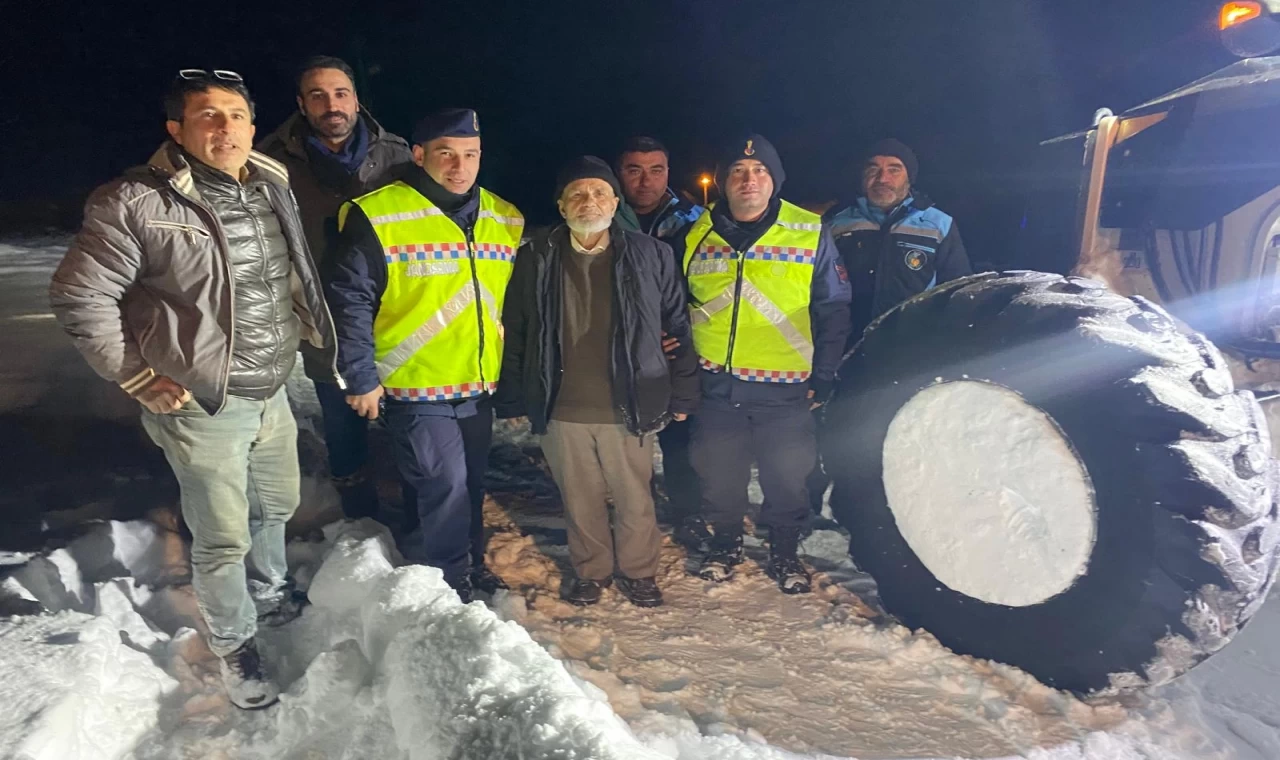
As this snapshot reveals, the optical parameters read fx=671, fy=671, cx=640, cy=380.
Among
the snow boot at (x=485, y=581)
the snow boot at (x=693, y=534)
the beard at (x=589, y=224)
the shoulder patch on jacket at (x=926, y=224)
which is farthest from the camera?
the snow boot at (x=693, y=534)

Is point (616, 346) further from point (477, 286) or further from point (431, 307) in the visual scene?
point (431, 307)

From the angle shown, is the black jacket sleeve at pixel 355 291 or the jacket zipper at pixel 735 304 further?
the jacket zipper at pixel 735 304

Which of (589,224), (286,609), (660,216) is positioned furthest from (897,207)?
(286,609)

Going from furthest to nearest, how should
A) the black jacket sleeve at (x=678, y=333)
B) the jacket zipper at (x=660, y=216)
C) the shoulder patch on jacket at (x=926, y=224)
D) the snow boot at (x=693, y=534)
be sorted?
the jacket zipper at (x=660, y=216), the snow boot at (x=693, y=534), the shoulder patch on jacket at (x=926, y=224), the black jacket sleeve at (x=678, y=333)

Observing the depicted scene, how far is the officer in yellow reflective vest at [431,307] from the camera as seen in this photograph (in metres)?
2.35

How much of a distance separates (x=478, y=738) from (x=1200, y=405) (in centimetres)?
192

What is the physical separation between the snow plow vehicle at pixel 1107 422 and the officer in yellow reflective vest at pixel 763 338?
0.92 ft

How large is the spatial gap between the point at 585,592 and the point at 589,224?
57.5 inches

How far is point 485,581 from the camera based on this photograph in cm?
278

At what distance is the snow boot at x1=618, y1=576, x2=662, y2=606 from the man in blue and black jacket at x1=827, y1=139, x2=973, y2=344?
142 cm

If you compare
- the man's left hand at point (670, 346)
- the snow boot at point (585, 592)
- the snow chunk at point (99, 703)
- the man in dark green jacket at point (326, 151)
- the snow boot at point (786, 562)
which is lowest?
the snow boot at point (585, 592)

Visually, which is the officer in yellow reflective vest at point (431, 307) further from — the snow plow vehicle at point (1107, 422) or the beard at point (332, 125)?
the snow plow vehicle at point (1107, 422)

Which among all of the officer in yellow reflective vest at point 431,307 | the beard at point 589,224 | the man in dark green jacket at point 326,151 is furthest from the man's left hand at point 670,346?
the man in dark green jacket at point 326,151

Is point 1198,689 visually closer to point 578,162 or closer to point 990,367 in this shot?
point 990,367
